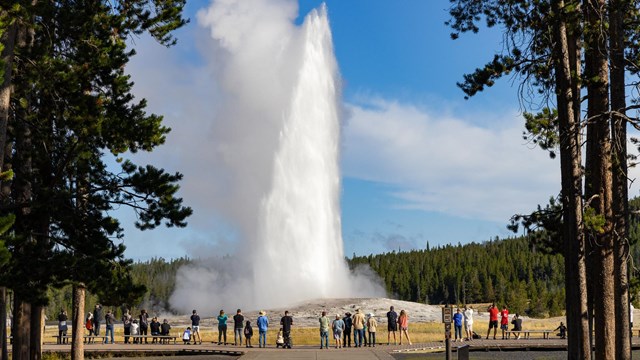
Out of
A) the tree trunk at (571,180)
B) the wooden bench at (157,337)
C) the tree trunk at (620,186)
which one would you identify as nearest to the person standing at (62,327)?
the wooden bench at (157,337)

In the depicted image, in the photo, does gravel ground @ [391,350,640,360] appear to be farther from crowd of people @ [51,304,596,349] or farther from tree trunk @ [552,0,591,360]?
tree trunk @ [552,0,591,360]

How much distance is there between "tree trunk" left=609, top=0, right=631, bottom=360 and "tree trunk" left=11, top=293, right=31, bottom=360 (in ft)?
42.5

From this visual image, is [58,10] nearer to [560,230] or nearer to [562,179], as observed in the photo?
[562,179]

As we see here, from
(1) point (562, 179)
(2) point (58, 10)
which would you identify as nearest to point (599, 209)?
(1) point (562, 179)

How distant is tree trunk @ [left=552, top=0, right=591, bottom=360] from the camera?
46.3 feet

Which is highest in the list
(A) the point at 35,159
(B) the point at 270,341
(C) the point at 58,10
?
(C) the point at 58,10

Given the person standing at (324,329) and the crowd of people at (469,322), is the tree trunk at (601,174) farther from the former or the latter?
the crowd of people at (469,322)

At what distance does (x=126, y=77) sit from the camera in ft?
56.4

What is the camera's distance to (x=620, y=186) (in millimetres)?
15500

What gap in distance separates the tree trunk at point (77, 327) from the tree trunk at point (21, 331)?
1.09m

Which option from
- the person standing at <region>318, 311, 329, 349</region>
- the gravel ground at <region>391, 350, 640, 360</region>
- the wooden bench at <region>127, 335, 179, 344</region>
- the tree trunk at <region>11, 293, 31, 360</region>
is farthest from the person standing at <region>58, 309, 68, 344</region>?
the gravel ground at <region>391, 350, 640, 360</region>

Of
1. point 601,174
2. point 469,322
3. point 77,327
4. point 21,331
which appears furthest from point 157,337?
point 601,174

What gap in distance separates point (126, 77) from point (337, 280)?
150 feet

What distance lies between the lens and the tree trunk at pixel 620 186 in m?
15.0
